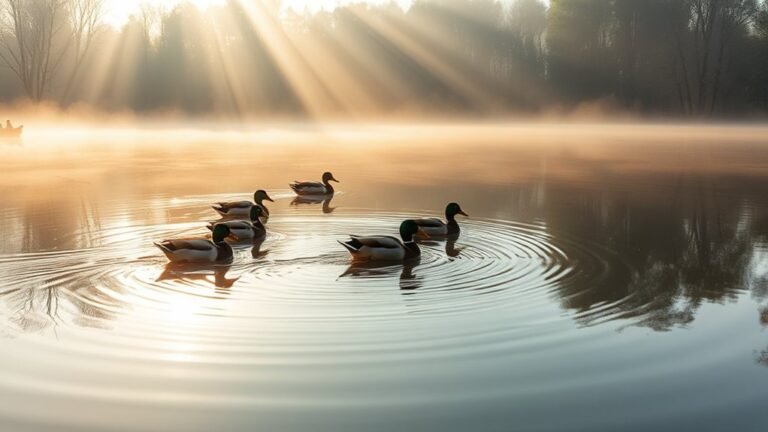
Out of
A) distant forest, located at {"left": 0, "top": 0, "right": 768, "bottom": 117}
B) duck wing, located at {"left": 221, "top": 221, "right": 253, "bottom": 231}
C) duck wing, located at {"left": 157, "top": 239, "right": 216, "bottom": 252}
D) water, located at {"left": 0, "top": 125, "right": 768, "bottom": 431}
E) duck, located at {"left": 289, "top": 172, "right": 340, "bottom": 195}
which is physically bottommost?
water, located at {"left": 0, "top": 125, "right": 768, "bottom": 431}

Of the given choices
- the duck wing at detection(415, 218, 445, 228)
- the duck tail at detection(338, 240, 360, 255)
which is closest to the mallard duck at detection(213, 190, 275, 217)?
the duck wing at detection(415, 218, 445, 228)

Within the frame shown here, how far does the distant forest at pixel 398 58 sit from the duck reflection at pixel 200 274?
47.0 metres

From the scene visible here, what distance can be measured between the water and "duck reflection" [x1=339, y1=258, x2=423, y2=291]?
5cm

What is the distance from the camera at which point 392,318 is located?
7.11 metres

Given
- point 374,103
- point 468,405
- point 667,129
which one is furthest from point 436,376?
point 374,103

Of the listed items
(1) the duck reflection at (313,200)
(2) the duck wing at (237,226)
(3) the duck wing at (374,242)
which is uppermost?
(1) the duck reflection at (313,200)

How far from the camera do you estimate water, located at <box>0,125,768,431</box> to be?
17.1 ft

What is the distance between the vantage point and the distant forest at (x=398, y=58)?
52625mm

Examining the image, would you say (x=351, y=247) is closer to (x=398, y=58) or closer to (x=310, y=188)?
(x=310, y=188)

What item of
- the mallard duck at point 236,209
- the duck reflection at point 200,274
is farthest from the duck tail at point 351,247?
the mallard duck at point 236,209

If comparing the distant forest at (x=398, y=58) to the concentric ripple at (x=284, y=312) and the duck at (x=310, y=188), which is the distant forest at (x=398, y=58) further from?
the concentric ripple at (x=284, y=312)

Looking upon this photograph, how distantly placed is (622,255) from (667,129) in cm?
4061

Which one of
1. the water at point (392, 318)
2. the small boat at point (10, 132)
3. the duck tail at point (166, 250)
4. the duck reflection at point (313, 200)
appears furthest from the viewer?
the small boat at point (10, 132)

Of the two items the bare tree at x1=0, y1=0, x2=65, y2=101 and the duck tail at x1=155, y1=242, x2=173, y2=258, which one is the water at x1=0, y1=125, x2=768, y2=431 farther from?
the bare tree at x1=0, y1=0, x2=65, y2=101
